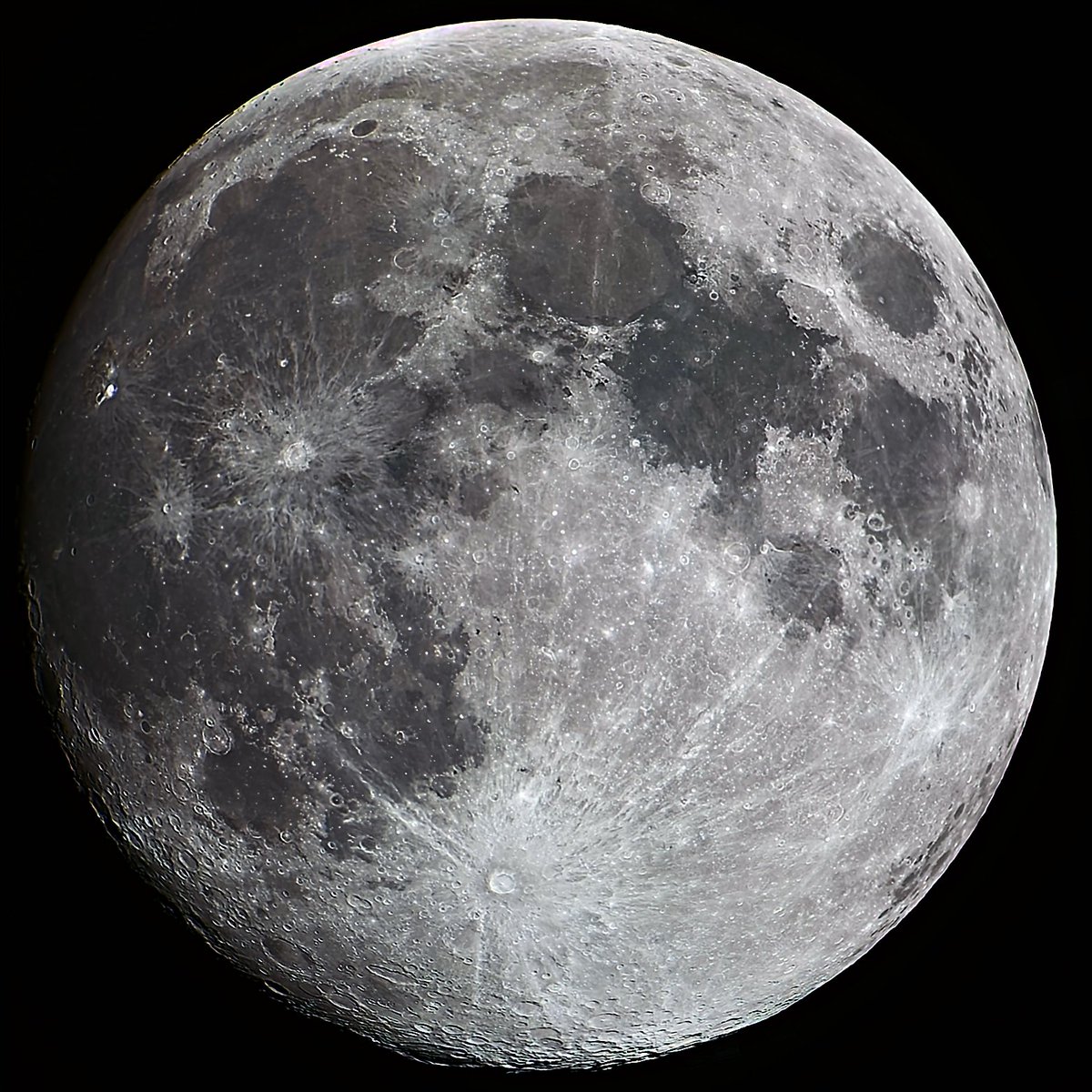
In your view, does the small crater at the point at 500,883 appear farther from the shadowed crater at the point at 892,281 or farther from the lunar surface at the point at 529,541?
the shadowed crater at the point at 892,281

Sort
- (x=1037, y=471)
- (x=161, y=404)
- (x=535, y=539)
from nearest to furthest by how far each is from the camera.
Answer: (x=535, y=539), (x=161, y=404), (x=1037, y=471)

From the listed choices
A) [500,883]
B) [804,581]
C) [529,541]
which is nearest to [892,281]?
[804,581]

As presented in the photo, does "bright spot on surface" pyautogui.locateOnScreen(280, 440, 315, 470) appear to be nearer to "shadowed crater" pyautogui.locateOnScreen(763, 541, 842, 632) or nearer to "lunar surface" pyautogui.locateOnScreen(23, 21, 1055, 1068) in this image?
"lunar surface" pyautogui.locateOnScreen(23, 21, 1055, 1068)

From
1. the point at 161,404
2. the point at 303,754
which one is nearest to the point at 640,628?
the point at 303,754

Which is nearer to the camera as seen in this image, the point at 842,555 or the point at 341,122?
the point at 842,555

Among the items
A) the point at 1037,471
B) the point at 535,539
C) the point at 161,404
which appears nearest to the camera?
the point at 535,539

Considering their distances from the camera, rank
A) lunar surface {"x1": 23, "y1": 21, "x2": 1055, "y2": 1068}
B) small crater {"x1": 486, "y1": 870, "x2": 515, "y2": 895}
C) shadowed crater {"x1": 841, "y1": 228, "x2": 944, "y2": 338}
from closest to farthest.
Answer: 1. lunar surface {"x1": 23, "y1": 21, "x2": 1055, "y2": 1068}
2. small crater {"x1": 486, "y1": 870, "x2": 515, "y2": 895}
3. shadowed crater {"x1": 841, "y1": 228, "x2": 944, "y2": 338}

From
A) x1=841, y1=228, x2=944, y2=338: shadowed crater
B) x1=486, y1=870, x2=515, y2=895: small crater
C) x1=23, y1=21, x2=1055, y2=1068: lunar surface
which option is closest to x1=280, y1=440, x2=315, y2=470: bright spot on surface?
x1=23, y1=21, x2=1055, y2=1068: lunar surface

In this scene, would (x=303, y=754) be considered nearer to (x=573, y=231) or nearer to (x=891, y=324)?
(x=573, y=231)

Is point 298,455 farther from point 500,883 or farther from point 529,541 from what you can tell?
point 500,883
